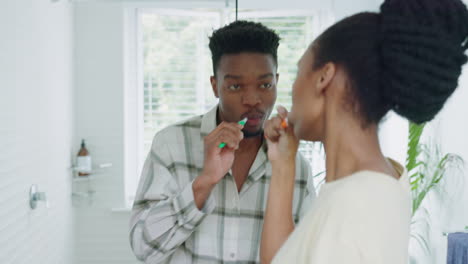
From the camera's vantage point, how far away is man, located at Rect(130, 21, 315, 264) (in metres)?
1.04

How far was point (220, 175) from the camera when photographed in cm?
102

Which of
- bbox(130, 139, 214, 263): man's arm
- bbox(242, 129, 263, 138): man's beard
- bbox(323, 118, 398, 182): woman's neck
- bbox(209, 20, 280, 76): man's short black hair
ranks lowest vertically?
bbox(130, 139, 214, 263): man's arm

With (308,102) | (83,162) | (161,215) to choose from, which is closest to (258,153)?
(161,215)

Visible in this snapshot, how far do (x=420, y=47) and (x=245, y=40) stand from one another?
1.89 ft

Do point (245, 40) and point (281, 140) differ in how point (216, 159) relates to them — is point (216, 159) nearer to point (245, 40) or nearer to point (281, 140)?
point (281, 140)

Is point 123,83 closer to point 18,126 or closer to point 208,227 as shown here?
point 18,126

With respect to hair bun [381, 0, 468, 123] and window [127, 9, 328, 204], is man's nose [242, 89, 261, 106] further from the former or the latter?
window [127, 9, 328, 204]

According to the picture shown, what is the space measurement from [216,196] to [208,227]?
73 mm

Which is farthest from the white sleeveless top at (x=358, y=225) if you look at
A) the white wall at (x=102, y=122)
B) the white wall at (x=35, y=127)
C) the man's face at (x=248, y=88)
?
the white wall at (x=102, y=122)

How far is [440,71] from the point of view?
2.13 ft

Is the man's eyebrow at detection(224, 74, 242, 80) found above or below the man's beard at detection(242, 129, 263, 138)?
above

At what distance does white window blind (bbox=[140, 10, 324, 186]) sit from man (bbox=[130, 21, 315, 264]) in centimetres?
158

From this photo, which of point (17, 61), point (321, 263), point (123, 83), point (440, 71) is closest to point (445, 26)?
point (440, 71)

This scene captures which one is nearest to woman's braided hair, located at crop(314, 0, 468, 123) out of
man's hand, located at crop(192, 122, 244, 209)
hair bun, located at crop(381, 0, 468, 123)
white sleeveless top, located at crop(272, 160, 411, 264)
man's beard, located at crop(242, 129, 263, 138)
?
hair bun, located at crop(381, 0, 468, 123)
